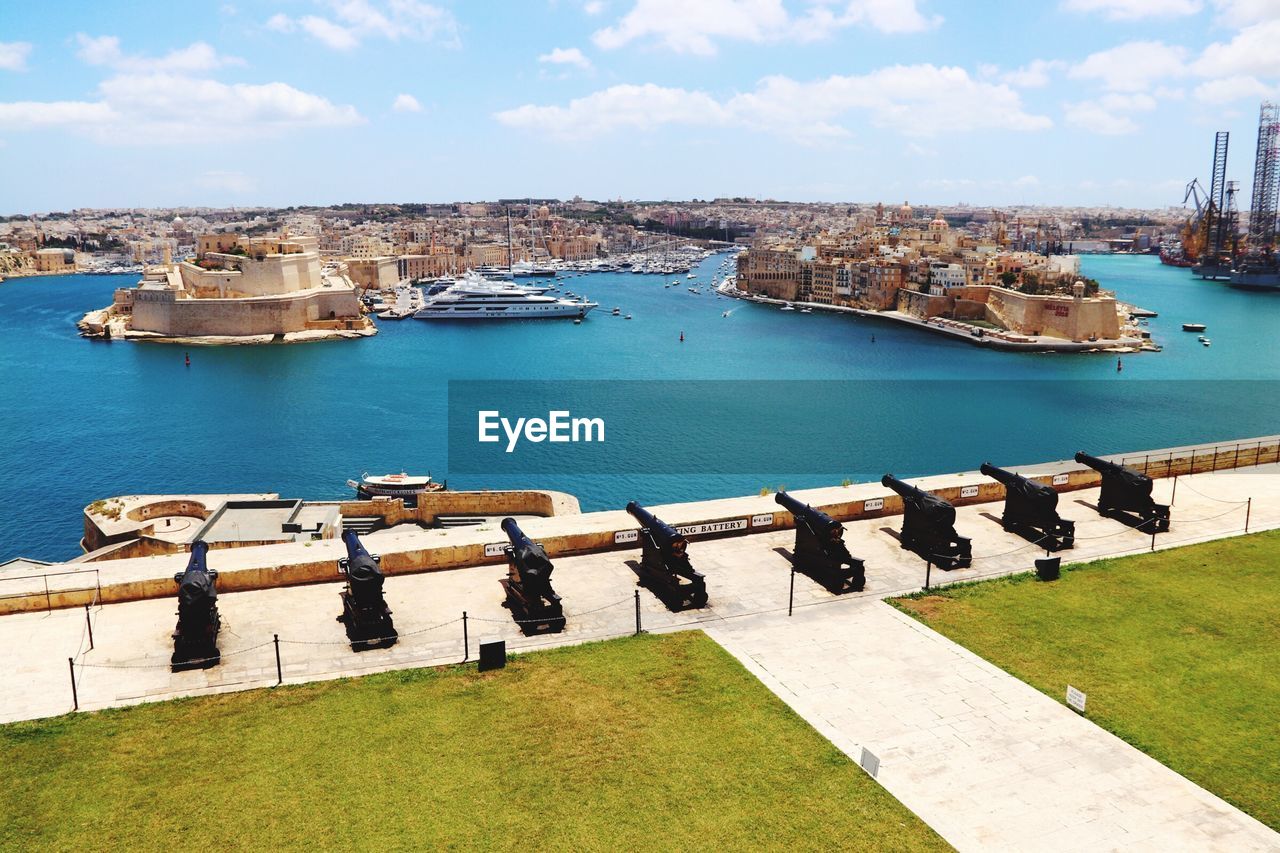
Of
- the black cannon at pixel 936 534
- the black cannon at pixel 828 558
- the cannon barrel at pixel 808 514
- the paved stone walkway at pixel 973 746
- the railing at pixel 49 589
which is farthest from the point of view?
the black cannon at pixel 936 534

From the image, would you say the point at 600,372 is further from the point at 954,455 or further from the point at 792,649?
the point at 792,649

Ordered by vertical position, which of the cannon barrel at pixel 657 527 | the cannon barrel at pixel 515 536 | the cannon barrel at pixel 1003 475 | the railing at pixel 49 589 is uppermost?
the cannon barrel at pixel 1003 475

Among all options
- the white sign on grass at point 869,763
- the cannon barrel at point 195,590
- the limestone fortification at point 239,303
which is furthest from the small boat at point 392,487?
the limestone fortification at point 239,303

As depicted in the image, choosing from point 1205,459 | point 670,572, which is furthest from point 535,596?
point 1205,459

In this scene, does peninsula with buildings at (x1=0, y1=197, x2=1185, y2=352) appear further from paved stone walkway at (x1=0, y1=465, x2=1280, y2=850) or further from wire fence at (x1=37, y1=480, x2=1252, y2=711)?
paved stone walkway at (x1=0, y1=465, x2=1280, y2=850)

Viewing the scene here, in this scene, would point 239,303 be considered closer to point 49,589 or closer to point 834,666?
point 49,589

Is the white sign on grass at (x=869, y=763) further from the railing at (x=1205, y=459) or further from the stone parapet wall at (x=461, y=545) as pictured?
the railing at (x=1205, y=459)

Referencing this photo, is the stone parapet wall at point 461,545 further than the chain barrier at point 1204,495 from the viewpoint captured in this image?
No

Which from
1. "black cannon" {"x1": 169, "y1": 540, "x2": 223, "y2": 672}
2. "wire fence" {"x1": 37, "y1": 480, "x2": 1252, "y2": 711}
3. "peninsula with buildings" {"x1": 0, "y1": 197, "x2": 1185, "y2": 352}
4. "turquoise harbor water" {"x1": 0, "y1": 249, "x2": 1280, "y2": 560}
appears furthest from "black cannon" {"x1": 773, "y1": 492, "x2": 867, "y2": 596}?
"peninsula with buildings" {"x1": 0, "y1": 197, "x2": 1185, "y2": 352}
